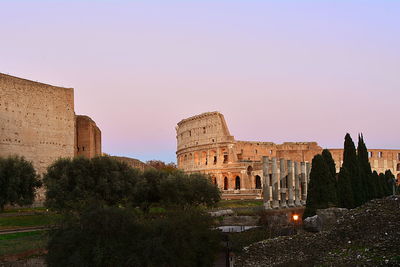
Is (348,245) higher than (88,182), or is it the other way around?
(88,182)

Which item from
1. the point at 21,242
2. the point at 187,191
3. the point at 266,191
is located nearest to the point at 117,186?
the point at 187,191

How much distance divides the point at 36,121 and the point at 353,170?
75.3ft

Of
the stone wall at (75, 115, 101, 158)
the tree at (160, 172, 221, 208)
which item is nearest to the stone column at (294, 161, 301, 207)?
the tree at (160, 172, 221, 208)

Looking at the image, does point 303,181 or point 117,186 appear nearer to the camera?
point 117,186

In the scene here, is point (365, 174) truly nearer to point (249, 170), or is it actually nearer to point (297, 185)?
point (297, 185)

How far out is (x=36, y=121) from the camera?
35688mm

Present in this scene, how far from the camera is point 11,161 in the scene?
25.5m

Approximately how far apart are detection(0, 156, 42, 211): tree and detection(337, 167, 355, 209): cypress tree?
54.1ft

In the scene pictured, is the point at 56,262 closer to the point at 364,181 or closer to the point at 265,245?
the point at 265,245

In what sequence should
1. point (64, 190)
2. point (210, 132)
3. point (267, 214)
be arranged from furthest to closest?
point (210, 132) → point (267, 214) → point (64, 190)

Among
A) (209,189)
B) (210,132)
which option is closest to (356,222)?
(209,189)

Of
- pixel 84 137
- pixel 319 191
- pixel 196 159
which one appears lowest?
pixel 319 191

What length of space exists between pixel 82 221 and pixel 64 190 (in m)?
9.54

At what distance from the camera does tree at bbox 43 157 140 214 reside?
21.6 meters
